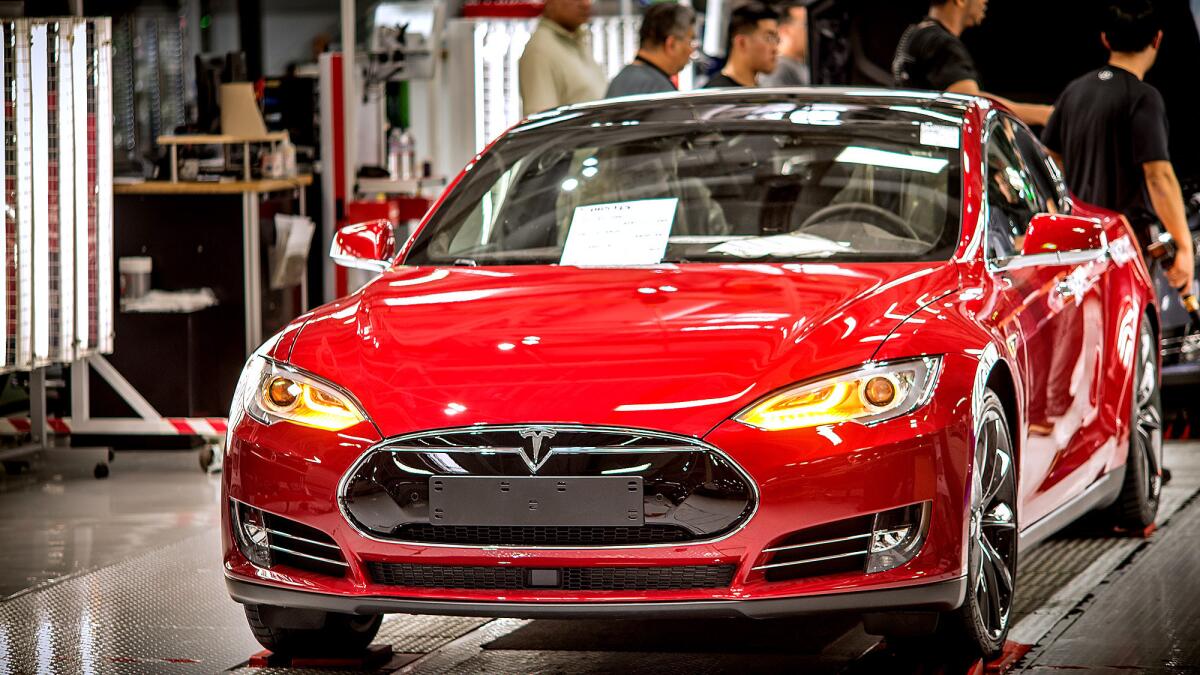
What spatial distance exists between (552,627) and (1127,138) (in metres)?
3.64

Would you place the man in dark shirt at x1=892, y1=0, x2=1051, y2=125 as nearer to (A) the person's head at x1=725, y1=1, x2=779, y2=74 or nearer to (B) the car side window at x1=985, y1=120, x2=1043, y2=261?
(A) the person's head at x1=725, y1=1, x2=779, y2=74

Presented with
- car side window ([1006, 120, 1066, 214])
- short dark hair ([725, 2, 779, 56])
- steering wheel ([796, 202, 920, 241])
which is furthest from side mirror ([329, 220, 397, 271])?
short dark hair ([725, 2, 779, 56])

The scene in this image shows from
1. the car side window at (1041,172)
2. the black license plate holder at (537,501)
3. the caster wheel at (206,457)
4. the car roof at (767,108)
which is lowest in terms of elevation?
the caster wheel at (206,457)

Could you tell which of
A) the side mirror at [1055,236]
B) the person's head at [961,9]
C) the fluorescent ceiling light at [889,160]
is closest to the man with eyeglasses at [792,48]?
the person's head at [961,9]

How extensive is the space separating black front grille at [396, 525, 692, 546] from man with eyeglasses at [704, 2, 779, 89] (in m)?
6.29

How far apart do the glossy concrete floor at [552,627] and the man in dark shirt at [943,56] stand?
2.80 meters

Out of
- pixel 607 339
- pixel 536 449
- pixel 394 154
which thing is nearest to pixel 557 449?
pixel 536 449

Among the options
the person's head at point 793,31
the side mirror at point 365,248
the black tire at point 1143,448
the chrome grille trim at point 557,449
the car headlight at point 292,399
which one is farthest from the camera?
the person's head at point 793,31

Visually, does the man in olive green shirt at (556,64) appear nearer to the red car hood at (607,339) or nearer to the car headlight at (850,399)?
the red car hood at (607,339)

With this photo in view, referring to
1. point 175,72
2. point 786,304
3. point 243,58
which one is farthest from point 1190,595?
point 175,72

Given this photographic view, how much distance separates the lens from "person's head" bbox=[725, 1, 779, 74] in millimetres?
9836

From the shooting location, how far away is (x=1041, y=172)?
595 centimetres

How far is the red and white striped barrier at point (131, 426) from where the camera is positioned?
8305mm

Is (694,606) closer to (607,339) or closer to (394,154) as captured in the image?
(607,339)
